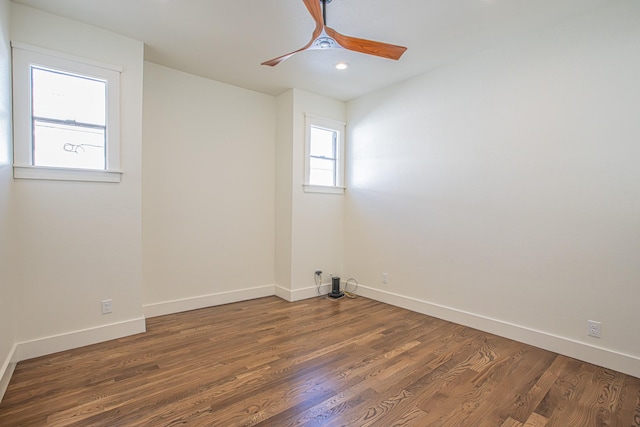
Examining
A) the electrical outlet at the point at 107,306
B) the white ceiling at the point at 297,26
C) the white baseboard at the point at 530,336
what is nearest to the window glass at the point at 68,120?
the white ceiling at the point at 297,26

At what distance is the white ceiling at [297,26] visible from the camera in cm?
245

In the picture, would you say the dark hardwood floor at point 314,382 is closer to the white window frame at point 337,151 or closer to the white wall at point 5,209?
the white wall at point 5,209

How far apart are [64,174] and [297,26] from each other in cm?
235

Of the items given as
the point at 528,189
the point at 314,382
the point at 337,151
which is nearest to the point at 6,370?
the point at 314,382

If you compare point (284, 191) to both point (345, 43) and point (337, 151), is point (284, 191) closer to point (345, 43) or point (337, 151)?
point (337, 151)

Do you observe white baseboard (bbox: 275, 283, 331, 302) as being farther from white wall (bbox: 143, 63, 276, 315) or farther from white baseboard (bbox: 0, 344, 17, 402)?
white baseboard (bbox: 0, 344, 17, 402)

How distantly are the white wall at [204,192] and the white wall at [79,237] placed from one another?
481mm

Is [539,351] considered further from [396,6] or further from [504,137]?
[396,6]

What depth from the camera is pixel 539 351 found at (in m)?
2.72

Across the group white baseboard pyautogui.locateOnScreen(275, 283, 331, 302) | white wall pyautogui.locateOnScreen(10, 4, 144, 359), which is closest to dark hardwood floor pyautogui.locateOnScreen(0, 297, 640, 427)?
white wall pyautogui.locateOnScreen(10, 4, 144, 359)

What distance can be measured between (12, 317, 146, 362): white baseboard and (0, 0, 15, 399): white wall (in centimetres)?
17

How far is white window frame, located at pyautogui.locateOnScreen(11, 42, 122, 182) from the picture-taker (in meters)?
2.46

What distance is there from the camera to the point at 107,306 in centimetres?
286

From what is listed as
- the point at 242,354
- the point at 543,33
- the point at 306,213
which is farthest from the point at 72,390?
the point at 543,33
